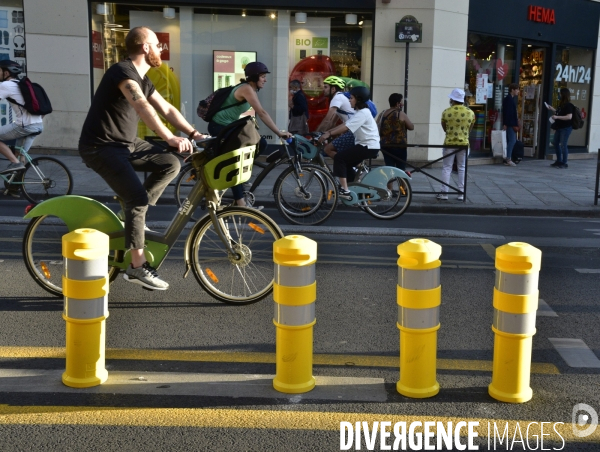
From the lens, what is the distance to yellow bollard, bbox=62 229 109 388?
147 inches

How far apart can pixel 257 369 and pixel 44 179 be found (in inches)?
285

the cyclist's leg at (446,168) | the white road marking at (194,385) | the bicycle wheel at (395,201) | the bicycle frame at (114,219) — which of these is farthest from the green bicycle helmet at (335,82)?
the white road marking at (194,385)

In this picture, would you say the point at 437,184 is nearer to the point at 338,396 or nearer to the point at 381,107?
the point at 381,107

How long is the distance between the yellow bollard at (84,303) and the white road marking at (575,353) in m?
2.67

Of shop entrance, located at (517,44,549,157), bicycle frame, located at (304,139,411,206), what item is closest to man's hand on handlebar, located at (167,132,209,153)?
bicycle frame, located at (304,139,411,206)

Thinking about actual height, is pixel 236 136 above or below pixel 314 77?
below

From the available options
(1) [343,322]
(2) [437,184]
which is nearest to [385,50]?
(2) [437,184]

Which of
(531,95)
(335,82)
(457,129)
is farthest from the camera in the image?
(531,95)

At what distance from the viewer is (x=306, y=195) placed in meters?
9.29

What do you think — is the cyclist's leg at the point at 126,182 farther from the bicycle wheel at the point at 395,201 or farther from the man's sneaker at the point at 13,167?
the man's sneaker at the point at 13,167

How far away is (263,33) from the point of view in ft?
55.2

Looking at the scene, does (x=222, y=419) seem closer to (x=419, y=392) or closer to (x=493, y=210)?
(x=419, y=392)

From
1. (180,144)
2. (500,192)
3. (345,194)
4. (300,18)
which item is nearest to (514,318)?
(180,144)

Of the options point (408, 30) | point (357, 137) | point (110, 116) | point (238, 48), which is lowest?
point (357, 137)
